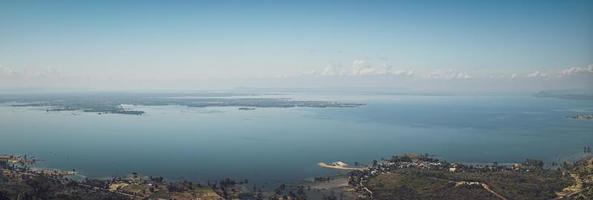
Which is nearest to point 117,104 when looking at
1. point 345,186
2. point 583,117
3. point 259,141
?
point 259,141

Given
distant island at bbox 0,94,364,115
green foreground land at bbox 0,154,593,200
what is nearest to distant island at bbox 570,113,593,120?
Result: distant island at bbox 0,94,364,115

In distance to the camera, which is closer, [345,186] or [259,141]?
[345,186]

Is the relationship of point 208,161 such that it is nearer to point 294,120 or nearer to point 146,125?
point 146,125

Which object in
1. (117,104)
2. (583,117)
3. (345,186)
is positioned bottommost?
(345,186)

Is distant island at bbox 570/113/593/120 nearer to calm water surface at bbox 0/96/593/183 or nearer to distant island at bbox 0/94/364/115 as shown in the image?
calm water surface at bbox 0/96/593/183

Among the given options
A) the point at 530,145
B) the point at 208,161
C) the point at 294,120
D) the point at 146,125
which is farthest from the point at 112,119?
the point at 530,145

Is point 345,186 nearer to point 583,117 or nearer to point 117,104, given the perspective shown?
point 583,117
